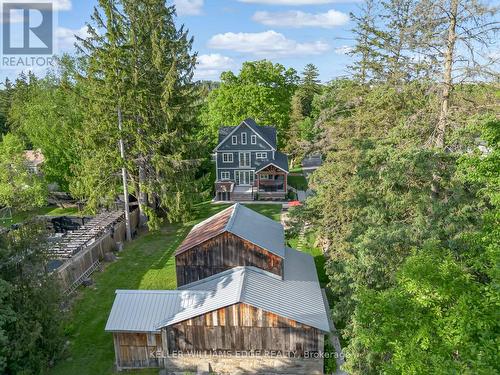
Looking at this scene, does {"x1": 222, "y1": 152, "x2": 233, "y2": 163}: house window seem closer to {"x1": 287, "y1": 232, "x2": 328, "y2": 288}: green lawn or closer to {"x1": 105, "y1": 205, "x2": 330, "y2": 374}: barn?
{"x1": 287, "y1": 232, "x2": 328, "y2": 288}: green lawn

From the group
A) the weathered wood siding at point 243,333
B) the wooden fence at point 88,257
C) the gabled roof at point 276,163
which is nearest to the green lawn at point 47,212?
the wooden fence at point 88,257

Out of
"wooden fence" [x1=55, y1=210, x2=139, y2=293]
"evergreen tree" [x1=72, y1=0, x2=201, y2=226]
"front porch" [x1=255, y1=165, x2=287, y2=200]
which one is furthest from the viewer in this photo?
"front porch" [x1=255, y1=165, x2=287, y2=200]

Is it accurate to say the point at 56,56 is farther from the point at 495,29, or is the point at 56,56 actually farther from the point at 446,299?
the point at 446,299

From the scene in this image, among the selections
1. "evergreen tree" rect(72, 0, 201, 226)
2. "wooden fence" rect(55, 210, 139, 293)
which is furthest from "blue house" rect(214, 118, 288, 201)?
"wooden fence" rect(55, 210, 139, 293)

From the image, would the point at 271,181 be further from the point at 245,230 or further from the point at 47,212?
the point at 245,230

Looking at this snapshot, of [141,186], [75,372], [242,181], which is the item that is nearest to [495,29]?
[75,372]

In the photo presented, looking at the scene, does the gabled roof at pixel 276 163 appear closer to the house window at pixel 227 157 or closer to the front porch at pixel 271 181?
the front porch at pixel 271 181

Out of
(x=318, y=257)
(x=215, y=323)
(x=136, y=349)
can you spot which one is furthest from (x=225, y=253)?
(x=318, y=257)
